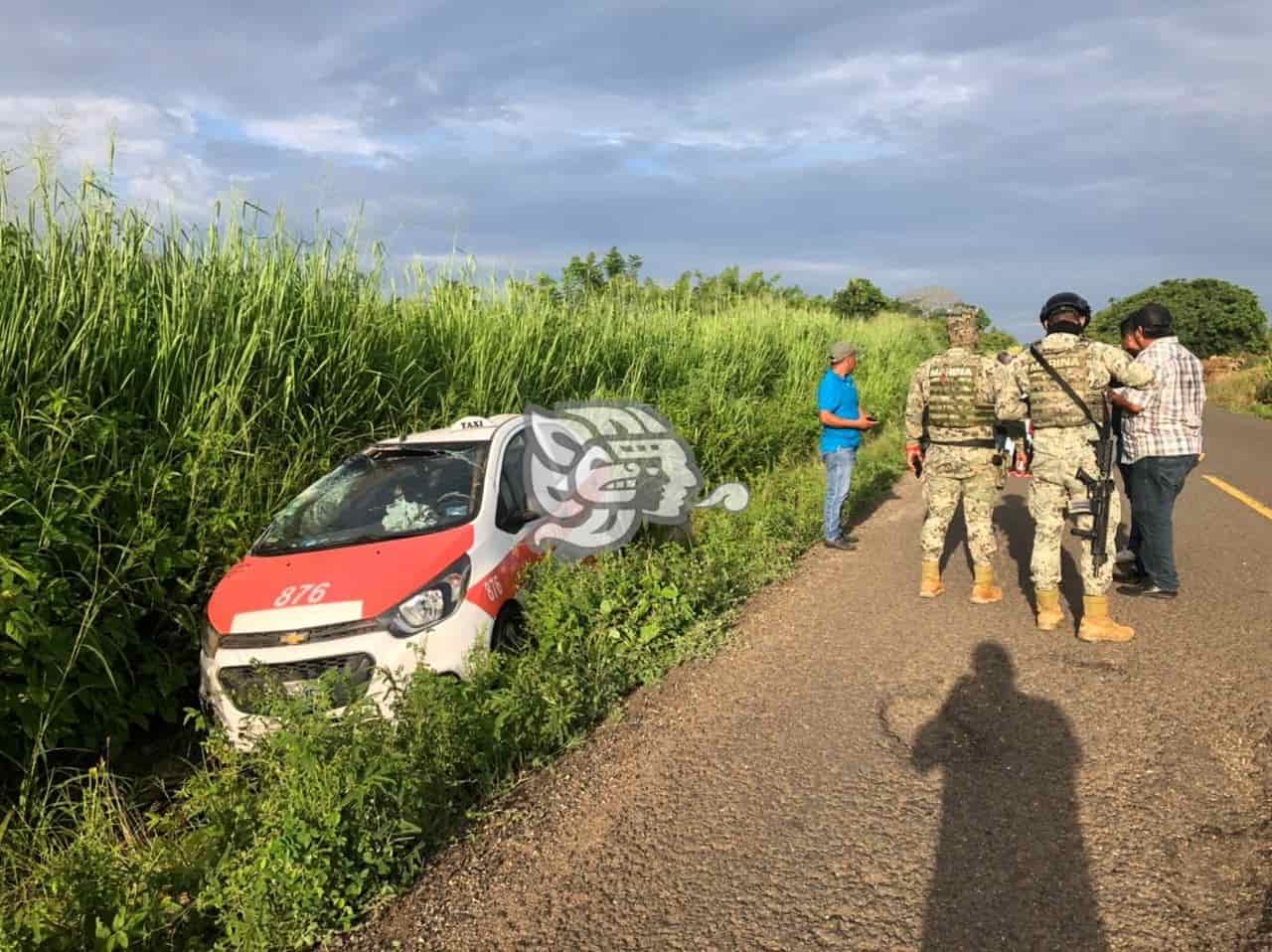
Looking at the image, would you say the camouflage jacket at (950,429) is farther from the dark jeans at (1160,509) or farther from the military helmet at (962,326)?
the dark jeans at (1160,509)

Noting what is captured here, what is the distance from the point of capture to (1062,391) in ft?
17.5

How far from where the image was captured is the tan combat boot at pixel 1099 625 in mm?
5141

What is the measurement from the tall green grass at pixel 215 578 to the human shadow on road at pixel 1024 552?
196 centimetres

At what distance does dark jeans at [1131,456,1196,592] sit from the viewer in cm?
580

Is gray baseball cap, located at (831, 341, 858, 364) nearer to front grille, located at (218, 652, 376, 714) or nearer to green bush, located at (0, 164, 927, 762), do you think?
green bush, located at (0, 164, 927, 762)

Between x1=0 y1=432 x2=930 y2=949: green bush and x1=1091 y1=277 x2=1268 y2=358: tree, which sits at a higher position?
x1=1091 y1=277 x2=1268 y2=358: tree

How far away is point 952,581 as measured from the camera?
266 inches

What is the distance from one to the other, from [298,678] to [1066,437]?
4.74 m

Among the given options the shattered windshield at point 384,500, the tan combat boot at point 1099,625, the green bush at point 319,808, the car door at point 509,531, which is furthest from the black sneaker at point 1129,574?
the shattered windshield at point 384,500

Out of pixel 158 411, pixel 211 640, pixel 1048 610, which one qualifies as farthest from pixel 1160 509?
pixel 158 411

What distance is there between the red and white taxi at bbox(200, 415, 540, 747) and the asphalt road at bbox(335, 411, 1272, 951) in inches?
40.2

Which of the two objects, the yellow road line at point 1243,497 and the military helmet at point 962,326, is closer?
the military helmet at point 962,326

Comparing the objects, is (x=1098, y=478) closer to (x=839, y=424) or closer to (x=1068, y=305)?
(x=1068, y=305)

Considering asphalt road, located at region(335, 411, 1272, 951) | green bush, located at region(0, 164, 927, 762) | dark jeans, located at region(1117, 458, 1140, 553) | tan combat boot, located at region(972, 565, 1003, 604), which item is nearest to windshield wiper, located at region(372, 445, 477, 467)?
green bush, located at region(0, 164, 927, 762)
